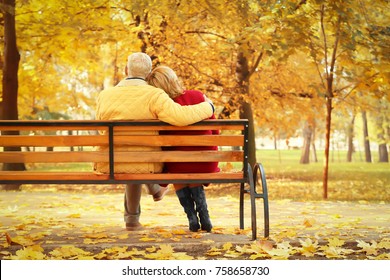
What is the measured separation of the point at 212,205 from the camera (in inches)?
376

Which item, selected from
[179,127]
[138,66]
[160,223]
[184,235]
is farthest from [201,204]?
[160,223]

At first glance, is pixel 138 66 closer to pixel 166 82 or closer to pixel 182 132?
pixel 166 82

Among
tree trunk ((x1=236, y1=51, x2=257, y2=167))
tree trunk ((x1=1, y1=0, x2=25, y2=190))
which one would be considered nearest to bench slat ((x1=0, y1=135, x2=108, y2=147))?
tree trunk ((x1=1, y1=0, x2=25, y2=190))

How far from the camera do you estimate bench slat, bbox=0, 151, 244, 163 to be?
520 centimetres

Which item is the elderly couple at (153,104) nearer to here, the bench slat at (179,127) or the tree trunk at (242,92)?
the bench slat at (179,127)

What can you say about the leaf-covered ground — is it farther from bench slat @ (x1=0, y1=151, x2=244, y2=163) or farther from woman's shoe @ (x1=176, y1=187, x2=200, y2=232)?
bench slat @ (x1=0, y1=151, x2=244, y2=163)

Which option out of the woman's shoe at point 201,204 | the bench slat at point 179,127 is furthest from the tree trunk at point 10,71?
the bench slat at point 179,127

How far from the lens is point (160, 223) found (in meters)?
7.01

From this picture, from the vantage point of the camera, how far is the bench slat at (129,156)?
205 inches

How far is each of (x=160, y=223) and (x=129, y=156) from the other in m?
1.96

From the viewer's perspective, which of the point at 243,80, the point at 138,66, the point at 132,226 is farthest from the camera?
the point at 243,80
